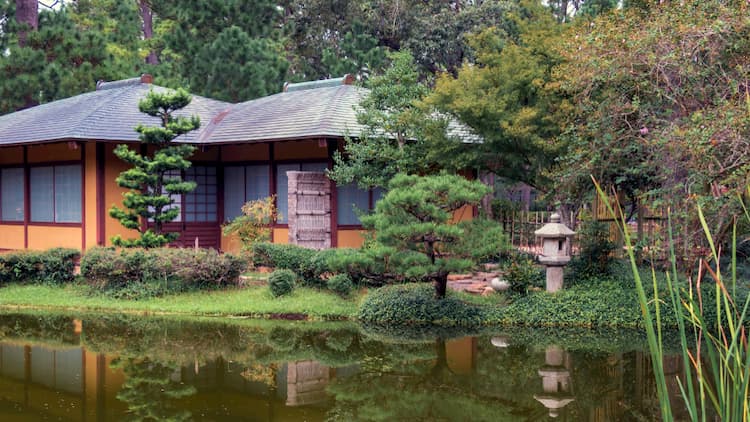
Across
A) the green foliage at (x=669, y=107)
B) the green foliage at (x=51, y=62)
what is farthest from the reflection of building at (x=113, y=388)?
the green foliage at (x=51, y=62)

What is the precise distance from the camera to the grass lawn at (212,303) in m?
11.2

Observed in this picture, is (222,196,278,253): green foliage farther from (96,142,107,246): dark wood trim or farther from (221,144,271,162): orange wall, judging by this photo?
(96,142,107,246): dark wood trim

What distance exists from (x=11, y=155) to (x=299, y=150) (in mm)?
6448

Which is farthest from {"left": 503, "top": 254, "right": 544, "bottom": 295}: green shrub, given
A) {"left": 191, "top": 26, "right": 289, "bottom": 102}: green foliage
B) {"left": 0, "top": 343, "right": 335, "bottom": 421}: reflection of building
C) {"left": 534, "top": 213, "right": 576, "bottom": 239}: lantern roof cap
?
{"left": 191, "top": 26, "right": 289, "bottom": 102}: green foliage

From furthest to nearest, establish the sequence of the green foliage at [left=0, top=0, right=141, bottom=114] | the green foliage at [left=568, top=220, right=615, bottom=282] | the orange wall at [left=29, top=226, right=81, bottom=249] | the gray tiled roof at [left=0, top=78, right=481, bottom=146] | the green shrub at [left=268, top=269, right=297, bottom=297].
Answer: the green foliage at [left=0, top=0, right=141, bottom=114]
the orange wall at [left=29, top=226, right=81, bottom=249]
the gray tiled roof at [left=0, top=78, right=481, bottom=146]
the green shrub at [left=268, top=269, right=297, bottom=297]
the green foliage at [left=568, top=220, right=615, bottom=282]

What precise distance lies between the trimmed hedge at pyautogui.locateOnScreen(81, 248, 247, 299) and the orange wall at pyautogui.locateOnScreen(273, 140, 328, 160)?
3061 mm

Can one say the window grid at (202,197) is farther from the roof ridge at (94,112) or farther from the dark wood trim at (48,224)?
the dark wood trim at (48,224)

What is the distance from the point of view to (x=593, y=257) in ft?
38.2

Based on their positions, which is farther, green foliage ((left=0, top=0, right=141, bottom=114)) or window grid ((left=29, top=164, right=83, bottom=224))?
green foliage ((left=0, top=0, right=141, bottom=114))

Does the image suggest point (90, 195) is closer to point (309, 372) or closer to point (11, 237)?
point (11, 237)

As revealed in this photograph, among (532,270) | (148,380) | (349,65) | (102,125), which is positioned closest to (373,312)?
(532,270)

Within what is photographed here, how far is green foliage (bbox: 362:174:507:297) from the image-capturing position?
10.1 m

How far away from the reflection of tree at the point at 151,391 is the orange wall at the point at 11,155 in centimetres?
937

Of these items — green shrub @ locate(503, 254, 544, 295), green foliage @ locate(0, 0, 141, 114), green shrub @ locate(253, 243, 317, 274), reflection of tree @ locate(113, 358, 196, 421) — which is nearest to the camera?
reflection of tree @ locate(113, 358, 196, 421)
